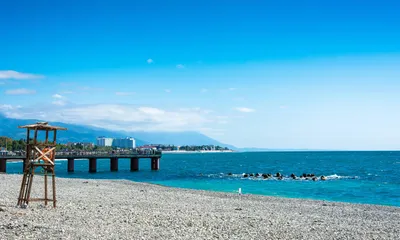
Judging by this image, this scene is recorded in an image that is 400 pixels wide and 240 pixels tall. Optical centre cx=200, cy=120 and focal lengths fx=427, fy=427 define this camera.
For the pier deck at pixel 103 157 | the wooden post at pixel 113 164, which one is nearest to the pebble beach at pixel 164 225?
the pier deck at pixel 103 157

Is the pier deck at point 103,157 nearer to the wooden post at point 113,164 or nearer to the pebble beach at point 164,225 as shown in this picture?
the wooden post at point 113,164

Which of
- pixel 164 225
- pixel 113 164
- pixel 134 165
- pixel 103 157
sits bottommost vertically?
pixel 164 225

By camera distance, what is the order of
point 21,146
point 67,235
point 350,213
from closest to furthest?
point 67,235 → point 350,213 → point 21,146

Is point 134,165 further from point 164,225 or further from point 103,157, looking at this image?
point 164,225

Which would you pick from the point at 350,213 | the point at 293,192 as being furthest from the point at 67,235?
the point at 293,192

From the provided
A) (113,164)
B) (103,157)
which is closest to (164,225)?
(103,157)

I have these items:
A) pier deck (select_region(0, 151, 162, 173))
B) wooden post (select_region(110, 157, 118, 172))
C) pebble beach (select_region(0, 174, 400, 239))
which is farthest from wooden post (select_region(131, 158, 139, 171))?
pebble beach (select_region(0, 174, 400, 239))

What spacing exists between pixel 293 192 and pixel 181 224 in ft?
86.1

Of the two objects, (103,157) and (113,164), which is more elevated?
(103,157)

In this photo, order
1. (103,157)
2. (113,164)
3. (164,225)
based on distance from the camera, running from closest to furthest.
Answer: (164,225) < (103,157) < (113,164)

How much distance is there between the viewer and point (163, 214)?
57.0ft

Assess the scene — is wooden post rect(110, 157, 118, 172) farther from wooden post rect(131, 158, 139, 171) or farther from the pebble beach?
the pebble beach

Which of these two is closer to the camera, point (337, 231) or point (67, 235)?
point (67, 235)

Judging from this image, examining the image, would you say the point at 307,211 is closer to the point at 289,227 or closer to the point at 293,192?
the point at 289,227
